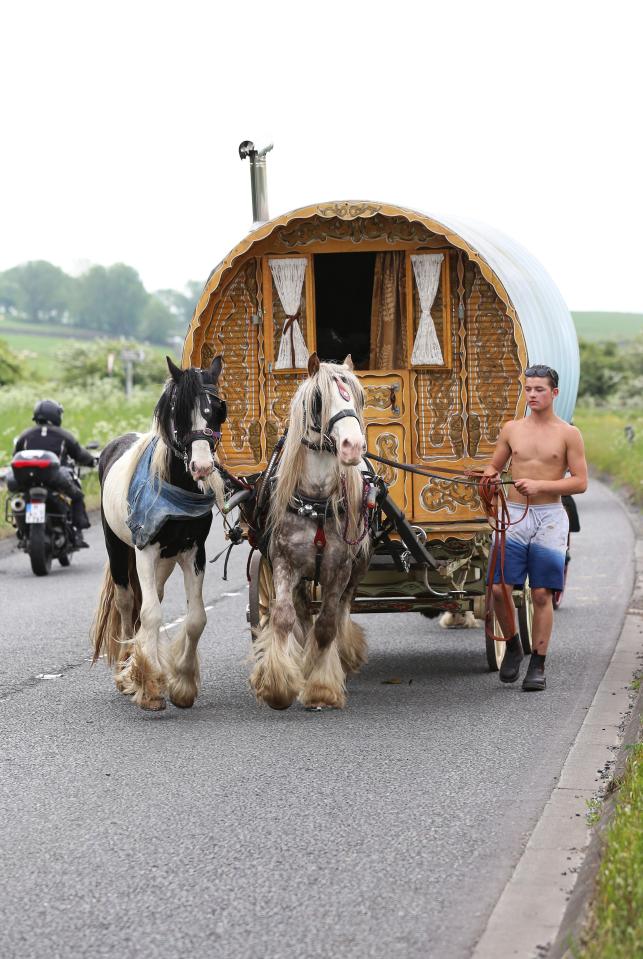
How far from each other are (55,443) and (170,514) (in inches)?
356

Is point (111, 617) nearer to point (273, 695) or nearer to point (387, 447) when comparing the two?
point (273, 695)

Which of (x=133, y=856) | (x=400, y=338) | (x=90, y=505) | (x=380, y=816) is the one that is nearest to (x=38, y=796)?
(x=133, y=856)

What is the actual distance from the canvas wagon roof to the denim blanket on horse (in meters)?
1.94

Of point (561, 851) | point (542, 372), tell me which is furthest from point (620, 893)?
point (542, 372)

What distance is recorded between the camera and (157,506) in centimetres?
889

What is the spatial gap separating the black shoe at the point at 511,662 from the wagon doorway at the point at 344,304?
3.25 metres

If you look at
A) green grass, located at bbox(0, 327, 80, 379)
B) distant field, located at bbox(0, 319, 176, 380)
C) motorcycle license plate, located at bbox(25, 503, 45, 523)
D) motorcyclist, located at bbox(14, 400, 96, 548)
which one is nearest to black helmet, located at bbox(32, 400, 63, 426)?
motorcyclist, located at bbox(14, 400, 96, 548)

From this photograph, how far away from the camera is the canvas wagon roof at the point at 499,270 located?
1013cm

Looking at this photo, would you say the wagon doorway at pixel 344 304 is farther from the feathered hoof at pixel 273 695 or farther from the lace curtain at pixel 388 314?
the feathered hoof at pixel 273 695

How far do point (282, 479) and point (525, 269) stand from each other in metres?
3.43

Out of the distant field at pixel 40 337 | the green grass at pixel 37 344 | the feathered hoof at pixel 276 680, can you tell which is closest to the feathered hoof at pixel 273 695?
→ the feathered hoof at pixel 276 680

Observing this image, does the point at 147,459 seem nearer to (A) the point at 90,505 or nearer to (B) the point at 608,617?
(B) the point at 608,617

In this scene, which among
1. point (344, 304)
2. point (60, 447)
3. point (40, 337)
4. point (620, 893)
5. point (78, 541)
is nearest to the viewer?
point (620, 893)

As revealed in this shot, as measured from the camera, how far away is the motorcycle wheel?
55.1ft
